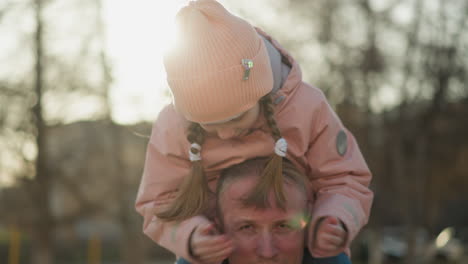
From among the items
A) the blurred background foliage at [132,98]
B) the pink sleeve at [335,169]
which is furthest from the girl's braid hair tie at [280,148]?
the blurred background foliage at [132,98]

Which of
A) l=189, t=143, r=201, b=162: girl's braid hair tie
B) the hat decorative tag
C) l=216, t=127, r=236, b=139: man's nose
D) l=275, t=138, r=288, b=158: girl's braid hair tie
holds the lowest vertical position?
l=189, t=143, r=201, b=162: girl's braid hair tie

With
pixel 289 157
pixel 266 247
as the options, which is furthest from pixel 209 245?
pixel 289 157

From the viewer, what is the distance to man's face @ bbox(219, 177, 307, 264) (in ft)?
7.88

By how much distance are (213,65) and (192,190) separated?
1.74ft

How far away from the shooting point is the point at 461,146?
17781 millimetres

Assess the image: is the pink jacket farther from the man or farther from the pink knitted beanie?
the pink knitted beanie

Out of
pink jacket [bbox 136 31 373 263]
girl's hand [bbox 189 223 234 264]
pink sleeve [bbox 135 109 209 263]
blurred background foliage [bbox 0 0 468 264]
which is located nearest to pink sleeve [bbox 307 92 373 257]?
pink jacket [bbox 136 31 373 263]

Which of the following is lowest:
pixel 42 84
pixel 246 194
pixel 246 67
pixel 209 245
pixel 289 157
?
pixel 42 84

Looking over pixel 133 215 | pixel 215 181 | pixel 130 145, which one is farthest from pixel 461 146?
Answer: pixel 215 181

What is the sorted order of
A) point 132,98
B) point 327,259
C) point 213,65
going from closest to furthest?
point 213,65 < point 327,259 < point 132,98

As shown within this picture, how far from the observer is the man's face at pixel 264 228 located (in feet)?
7.88

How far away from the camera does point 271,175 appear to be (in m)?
2.38

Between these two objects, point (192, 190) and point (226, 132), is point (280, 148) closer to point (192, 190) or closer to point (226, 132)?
point (226, 132)

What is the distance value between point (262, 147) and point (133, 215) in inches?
332
